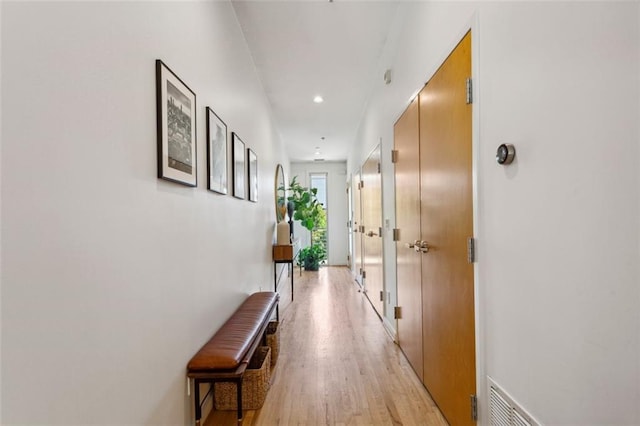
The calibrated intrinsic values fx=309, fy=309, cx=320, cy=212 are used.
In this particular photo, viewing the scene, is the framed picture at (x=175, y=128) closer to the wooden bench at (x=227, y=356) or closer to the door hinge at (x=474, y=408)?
the wooden bench at (x=227, y=356)

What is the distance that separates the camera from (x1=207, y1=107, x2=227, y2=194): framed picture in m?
1.85

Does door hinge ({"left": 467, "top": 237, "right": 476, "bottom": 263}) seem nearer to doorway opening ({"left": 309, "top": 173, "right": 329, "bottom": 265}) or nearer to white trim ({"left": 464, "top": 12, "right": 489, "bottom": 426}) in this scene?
white trim ({"left": 464, "top": 12, "right": 489, "bottom": 426})

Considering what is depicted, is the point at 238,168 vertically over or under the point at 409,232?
over

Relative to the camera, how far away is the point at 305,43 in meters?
2.90

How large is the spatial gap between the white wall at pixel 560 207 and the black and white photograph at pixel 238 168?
1724 millimetres

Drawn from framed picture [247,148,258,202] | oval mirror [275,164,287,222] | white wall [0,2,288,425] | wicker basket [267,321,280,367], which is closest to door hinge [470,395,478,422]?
white wall [0,2,288,425]

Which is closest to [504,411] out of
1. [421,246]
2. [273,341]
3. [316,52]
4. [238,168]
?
[421,246]

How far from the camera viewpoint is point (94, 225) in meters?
0.88

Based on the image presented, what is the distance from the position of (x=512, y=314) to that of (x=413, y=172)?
50.4 inches

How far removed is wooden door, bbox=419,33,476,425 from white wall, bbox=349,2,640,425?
0.34ft

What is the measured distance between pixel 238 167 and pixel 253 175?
26.5 inches

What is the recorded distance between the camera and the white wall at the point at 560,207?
2.41ft

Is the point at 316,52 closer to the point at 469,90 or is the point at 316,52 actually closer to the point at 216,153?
the point at 216,153

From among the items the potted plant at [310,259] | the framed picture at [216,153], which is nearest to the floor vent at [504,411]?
the framed picture at [216,153]
